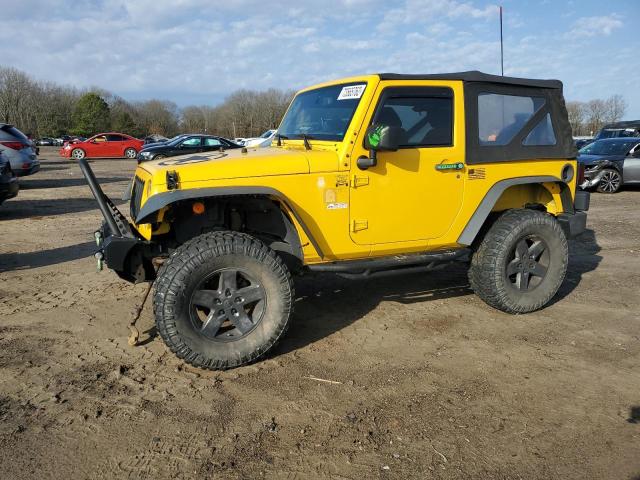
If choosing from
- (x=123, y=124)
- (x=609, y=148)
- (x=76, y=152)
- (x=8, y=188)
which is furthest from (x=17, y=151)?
(x=123, y=124)

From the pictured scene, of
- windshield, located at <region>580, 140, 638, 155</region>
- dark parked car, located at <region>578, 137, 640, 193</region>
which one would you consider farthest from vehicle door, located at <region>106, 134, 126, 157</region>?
dark parked car, located at <region>578, 137, 640, 193</region>

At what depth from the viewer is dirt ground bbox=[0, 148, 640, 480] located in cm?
265

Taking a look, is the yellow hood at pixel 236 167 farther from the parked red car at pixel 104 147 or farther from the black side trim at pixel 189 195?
the parked red car at pixel 104 147

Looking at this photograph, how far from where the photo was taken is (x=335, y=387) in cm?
342

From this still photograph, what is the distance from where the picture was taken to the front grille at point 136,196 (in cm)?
402

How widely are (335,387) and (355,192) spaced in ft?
4.77

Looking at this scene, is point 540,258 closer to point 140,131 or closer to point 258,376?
point 258,376

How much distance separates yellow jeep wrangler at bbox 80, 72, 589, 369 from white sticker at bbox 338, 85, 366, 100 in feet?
0.07

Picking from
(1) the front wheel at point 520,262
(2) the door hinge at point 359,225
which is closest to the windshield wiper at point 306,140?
(2) the door hinge at point 359,225

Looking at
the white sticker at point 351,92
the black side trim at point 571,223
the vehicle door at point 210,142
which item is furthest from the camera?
the vehicle door at point 210,142

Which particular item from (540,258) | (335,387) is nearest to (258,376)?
(335,387)

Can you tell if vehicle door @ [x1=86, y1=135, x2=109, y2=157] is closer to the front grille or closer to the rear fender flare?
the front grille

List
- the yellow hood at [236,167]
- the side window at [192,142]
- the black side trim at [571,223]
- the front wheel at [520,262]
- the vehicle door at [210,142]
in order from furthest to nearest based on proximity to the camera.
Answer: the side window at [192,142] < the vehicle door at [210,142] < the black side trim at [571,223] < the front wheel at [520,262] < the yellow hood at [236,167]

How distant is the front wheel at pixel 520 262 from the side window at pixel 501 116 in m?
0.74
